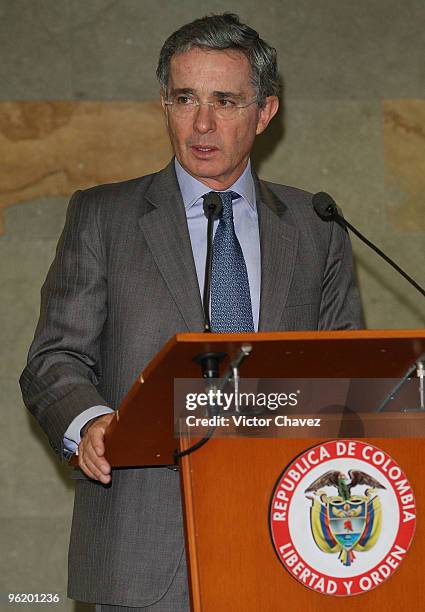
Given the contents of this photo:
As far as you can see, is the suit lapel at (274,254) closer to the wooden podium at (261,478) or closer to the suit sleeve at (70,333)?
the suit sleeve at (70,333)

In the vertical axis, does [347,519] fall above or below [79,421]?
below

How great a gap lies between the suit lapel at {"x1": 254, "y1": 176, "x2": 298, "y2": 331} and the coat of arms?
82 cm

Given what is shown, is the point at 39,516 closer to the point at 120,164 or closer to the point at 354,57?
the point at 120,164

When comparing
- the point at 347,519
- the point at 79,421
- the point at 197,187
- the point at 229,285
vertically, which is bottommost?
the point at 347,519

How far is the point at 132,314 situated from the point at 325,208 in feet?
1.73

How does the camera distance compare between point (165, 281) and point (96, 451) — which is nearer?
point (96, 451)

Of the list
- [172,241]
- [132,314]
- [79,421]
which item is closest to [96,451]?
[79,421]

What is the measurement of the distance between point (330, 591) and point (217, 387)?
1.21ft

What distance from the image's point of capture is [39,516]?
13.5 feet

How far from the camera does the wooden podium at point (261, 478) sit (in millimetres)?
1578

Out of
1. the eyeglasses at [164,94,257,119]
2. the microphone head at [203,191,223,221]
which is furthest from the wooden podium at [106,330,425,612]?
the eyeglasses at [164,94,257,119]

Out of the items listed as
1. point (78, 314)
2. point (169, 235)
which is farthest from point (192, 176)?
point (78, 314)

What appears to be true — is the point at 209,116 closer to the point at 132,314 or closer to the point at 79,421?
the point at 132,314

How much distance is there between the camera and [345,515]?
1.60 metres
